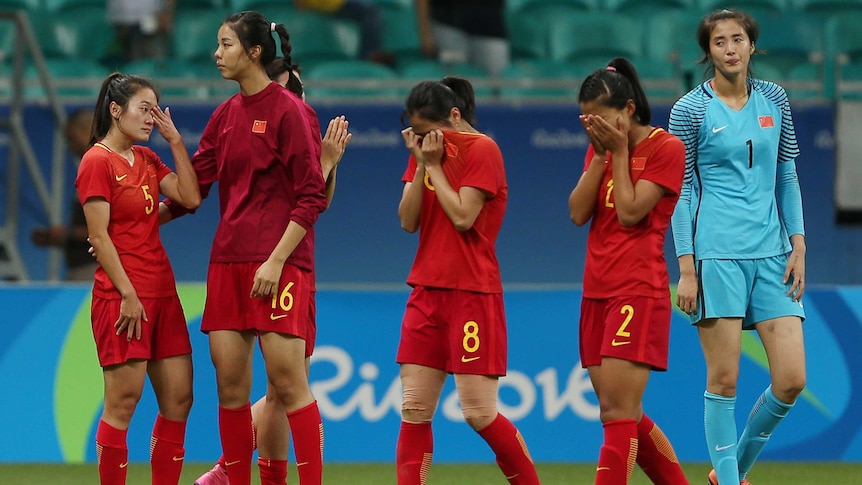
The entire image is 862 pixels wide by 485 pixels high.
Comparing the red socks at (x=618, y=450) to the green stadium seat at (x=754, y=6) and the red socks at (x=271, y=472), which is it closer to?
the red socks at (x=271, y=472)

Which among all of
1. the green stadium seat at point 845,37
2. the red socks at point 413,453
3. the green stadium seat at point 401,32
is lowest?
the red socks at point 413,453

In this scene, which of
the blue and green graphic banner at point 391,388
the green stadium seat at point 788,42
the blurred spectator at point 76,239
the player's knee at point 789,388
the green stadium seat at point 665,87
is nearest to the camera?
the player's knee at point 789,388

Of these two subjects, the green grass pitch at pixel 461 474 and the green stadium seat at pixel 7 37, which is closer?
the green grass pitch at pixel 461 474

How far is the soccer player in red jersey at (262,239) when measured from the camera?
4523mm

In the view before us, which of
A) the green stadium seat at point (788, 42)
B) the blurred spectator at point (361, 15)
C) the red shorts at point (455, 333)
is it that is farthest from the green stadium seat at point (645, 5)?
the red shorts at point (455, 333)

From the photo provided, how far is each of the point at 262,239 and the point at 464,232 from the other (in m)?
0.72

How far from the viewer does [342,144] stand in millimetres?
4875

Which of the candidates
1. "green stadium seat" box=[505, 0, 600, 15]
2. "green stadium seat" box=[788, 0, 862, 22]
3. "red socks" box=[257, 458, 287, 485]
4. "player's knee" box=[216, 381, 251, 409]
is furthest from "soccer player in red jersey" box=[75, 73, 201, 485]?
"green stadium seat" box=[788, 0, 862, 22]

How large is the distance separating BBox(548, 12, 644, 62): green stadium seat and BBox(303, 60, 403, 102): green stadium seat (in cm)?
146

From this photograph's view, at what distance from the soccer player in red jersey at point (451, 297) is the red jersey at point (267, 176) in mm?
400

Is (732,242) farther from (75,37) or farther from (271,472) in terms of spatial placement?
(75,37)

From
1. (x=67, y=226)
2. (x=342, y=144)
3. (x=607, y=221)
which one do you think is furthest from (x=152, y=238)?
(x=67, y=226)

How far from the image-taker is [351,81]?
338 inches

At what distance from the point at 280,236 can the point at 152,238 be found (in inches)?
19.3
